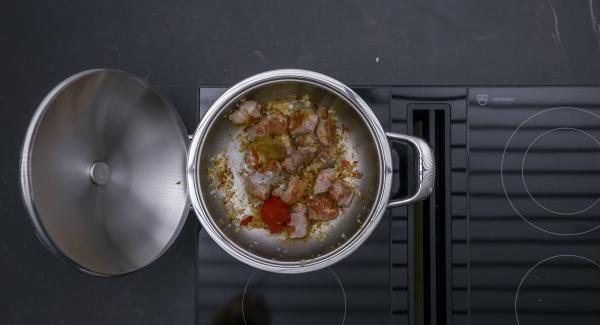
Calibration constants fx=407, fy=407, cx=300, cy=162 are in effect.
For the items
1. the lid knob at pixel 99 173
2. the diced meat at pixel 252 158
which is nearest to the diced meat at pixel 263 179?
the diced meat at pixel 252 158

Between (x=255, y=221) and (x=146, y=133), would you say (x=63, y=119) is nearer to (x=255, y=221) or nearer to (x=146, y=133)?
(x=146, y=133)

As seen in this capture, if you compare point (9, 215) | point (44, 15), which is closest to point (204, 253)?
point (9, 215)

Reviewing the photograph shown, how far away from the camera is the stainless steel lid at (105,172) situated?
2.13 ft

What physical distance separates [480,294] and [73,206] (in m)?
0.79

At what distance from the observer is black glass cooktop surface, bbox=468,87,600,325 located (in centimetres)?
84

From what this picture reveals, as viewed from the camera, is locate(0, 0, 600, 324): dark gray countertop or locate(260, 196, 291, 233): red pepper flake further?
locate(0, 0, 600, 324): dark gray countertop

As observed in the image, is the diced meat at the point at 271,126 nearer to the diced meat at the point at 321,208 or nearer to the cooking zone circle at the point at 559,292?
the diced meat at the point at 321,208

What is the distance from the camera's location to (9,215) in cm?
94

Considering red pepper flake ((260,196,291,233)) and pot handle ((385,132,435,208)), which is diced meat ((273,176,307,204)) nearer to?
red pepper flake ((260,196,291,233))

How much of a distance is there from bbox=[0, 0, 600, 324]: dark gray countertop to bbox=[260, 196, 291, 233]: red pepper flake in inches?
8.8

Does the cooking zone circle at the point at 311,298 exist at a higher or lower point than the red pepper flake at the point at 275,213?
lower

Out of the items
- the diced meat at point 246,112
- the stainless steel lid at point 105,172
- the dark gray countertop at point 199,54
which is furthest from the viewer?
the dark gray countertop at point 199,54

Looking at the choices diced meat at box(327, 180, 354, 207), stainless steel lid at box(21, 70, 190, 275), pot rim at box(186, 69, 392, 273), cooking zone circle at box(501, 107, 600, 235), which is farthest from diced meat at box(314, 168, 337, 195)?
cooking zone circle at box(501, 107, 600, 235)

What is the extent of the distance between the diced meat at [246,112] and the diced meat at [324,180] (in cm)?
17
